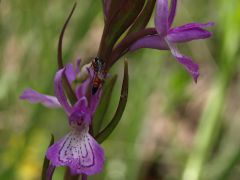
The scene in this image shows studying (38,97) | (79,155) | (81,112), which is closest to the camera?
(79,155)

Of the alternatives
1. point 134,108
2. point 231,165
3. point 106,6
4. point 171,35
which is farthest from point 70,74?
point 134,108

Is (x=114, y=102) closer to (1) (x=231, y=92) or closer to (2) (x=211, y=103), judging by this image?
(2) (x=211, y=103)

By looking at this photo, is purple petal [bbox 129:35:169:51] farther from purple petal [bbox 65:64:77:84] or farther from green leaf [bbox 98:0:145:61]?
purple petal [bbox 65:64:77:84]

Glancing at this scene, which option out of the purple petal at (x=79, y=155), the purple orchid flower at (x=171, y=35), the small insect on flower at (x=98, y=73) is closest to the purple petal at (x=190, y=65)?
the purple orchid flower at (x=171, y=35)

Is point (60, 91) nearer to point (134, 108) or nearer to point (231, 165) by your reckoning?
point (231, 165)

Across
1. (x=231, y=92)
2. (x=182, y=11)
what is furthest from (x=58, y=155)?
(x=231, y=92)
